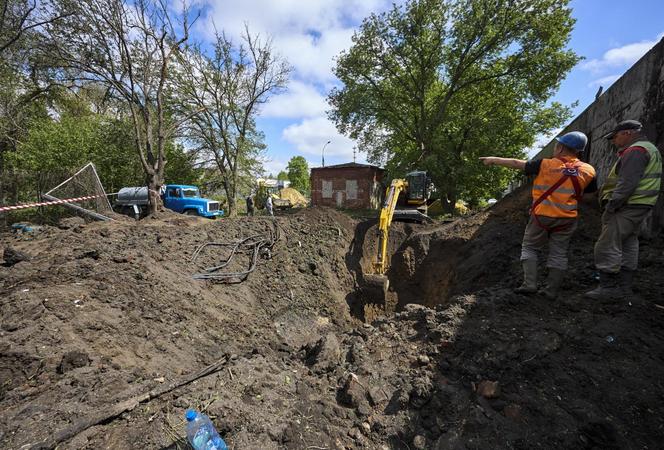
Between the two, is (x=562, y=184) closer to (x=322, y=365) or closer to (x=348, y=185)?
(x=322, y=365)

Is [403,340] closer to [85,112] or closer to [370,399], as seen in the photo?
[370,399]

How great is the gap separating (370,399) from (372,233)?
6.81 meters

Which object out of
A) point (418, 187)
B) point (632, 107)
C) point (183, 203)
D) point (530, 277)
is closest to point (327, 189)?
point (183, 203)

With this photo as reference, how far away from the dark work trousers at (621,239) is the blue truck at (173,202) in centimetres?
1451

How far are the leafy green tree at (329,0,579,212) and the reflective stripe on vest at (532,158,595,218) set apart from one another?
1333 centimetres

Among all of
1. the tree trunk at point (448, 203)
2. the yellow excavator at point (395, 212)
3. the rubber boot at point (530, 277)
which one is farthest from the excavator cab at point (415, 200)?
the tree trunk at point (448, 203)

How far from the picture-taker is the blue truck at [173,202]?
1461 centimetres

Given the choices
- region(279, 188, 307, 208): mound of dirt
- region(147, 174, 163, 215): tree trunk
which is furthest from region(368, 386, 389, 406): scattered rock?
region(279, 188, 307, 208): mound of dirt

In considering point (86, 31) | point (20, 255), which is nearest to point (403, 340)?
point (20, 255)

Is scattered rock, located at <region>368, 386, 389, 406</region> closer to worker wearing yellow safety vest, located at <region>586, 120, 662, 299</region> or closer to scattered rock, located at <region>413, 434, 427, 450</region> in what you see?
scattered rock, located at <region>413, 434, 427, 450</region>

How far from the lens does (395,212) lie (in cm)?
973

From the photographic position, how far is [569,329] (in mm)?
2631

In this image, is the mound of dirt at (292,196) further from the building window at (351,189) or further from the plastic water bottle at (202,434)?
the plastic water bottle at (202,434)

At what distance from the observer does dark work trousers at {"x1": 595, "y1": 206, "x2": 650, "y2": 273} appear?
3.07 m
